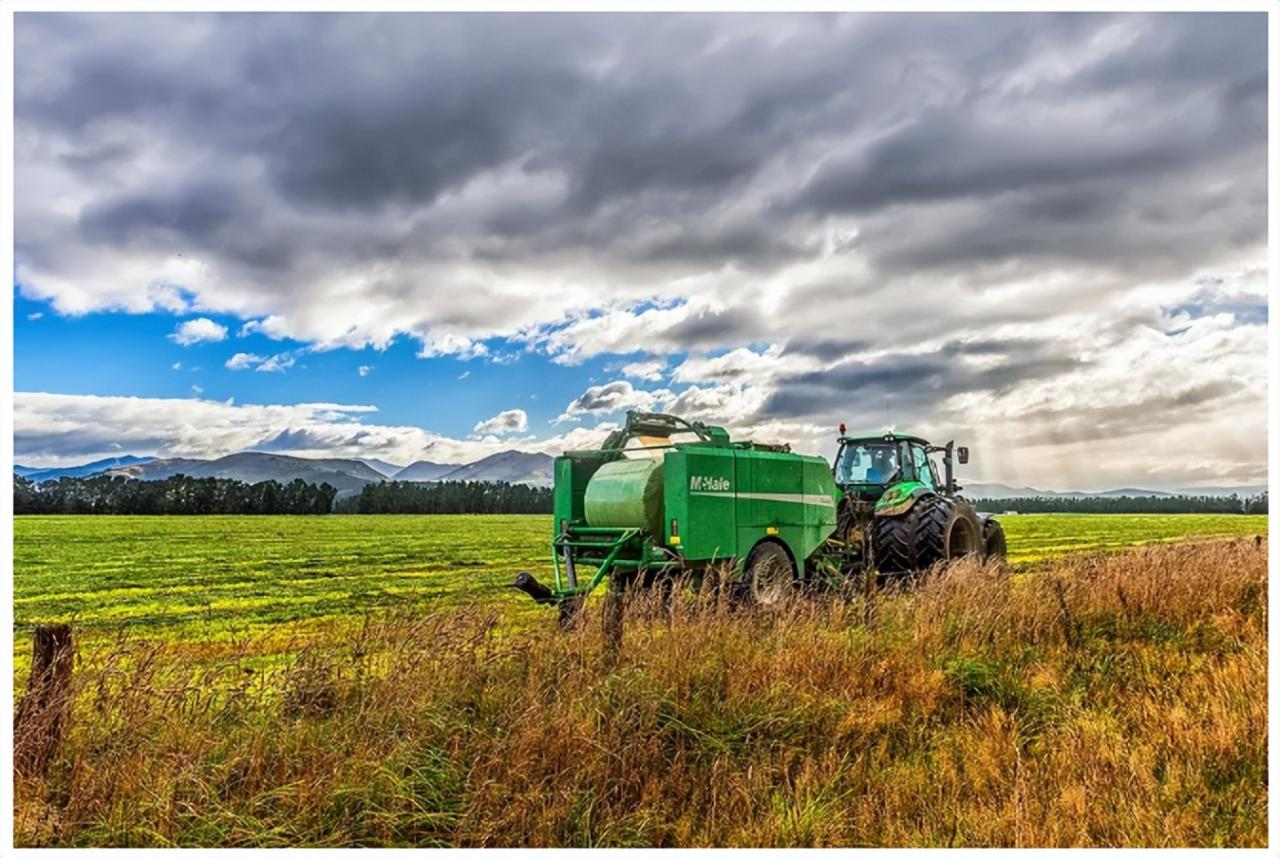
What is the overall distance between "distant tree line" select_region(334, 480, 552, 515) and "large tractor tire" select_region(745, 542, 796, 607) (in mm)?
65154

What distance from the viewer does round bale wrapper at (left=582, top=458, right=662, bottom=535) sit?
402 inches

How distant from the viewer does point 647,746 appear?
5.45 m

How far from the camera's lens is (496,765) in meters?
5.03

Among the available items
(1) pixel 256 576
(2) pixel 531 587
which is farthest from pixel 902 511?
(1) pixel 256 576

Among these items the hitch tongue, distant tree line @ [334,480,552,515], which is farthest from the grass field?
distant tree line @ [334,480,552,515]

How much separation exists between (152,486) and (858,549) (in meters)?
80.0

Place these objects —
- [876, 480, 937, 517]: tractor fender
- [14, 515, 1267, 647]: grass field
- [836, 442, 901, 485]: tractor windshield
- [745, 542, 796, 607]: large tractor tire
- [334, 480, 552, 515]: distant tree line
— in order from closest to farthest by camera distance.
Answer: [745, 542, 796, 607]: large tractor tire → [876, 480, 937, 517]: tractor fender → [14, 515, 1267, 647]: grass field → [836, 442, 901, 485]: tractor windshield → [334, 480, 552, 515]: distant tree line

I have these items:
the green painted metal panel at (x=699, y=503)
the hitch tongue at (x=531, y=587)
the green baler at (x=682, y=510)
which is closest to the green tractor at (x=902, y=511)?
the green baler at (x=682, y=510)

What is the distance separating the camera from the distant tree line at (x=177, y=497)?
7800 cm

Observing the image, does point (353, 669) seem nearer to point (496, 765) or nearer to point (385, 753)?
point (385, 753)

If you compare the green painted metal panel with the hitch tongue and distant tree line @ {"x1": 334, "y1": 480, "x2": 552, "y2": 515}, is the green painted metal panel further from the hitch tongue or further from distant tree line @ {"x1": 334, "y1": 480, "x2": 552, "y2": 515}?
distant tree line @ {"x1": 334, "y1": 480, "x2": 552, "y2": 515}

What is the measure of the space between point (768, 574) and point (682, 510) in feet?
5.94

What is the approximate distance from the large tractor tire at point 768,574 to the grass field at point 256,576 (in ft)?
9.83

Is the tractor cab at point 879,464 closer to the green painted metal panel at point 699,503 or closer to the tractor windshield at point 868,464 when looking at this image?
the tractor windshield at point 868,464
